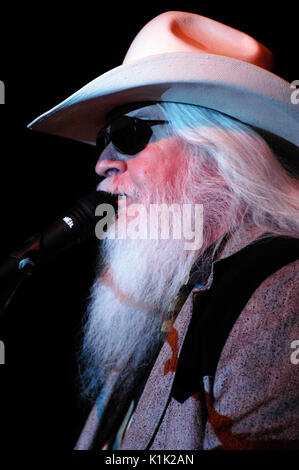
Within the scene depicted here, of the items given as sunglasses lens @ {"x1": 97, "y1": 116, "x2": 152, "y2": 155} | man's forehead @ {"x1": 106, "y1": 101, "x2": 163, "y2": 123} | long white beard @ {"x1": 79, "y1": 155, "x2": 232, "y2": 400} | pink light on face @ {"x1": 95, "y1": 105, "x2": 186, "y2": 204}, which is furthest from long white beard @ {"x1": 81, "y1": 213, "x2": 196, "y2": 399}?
man's forehead @ {"x1": 106, "y1": 101, "x2": 163, "y2": 123}

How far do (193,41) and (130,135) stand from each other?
0.39 m

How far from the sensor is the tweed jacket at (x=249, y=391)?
→ 808 mm

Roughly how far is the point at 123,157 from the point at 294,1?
1.05 m

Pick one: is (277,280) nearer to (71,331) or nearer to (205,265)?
(205,265)

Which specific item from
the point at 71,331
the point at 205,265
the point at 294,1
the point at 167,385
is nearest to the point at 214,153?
the point at 205,265

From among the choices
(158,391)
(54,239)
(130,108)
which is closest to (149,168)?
(130,108)

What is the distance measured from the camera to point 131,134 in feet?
4.34

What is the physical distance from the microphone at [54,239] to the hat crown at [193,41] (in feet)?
1.82

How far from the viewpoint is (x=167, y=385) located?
103 cm

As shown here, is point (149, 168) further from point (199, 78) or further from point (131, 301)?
point (131, 301)

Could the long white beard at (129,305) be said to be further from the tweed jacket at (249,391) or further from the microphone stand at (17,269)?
the microphone stand at (17,269)

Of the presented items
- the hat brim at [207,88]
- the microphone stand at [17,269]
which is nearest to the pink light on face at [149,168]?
the hat brim at [207,88]

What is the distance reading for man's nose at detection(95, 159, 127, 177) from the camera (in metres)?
1.33

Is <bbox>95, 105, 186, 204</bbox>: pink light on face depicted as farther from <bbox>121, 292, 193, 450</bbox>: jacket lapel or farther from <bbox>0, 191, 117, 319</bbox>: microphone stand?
<bbox>121, 292, 193, 450</bbox>: jacket lapel
